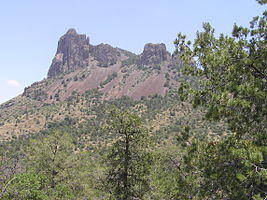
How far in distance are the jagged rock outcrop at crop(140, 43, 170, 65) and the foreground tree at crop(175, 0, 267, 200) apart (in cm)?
16739

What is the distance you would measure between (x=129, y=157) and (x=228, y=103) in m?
9.66

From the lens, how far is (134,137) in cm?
1686

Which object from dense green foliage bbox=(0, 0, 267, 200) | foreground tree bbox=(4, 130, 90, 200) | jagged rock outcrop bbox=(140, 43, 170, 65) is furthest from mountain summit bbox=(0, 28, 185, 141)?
dense green foliage bbox=(0, 0, 267, 200)

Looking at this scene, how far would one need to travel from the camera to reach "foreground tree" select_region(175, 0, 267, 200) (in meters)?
8.48

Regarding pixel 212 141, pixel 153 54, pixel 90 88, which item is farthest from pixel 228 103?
pixel 153 54

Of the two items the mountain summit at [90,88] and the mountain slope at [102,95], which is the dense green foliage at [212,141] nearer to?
the mountain slope at [102,95]

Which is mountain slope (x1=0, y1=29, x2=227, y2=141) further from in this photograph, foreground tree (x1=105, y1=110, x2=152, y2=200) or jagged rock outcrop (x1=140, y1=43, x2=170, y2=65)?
foreground tree (x1=105, y1=110, x2=152, y2=200)

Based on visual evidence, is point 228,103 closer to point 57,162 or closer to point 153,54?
point 57,162

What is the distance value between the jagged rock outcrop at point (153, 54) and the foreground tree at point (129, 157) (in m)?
161

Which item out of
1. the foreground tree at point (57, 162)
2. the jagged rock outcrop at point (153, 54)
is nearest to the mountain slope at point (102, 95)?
the jagged rock outcrop at point (153, 54)

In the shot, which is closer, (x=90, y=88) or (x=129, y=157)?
(x=129, y=157)

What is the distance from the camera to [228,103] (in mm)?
8227

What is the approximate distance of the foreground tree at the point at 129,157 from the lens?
16.5m

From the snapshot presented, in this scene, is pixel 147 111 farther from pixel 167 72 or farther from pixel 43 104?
pixel 43 104
